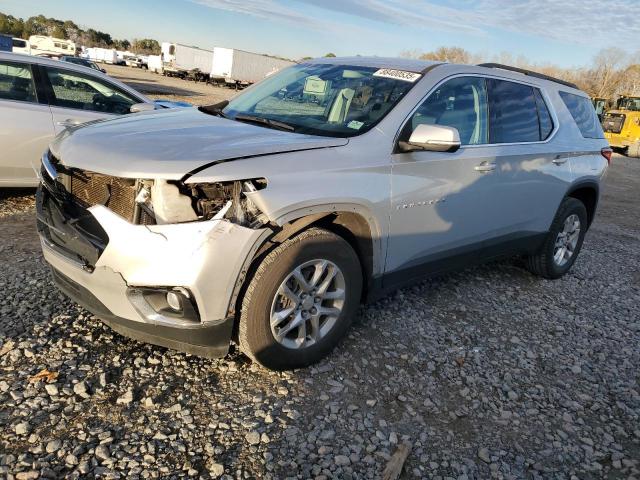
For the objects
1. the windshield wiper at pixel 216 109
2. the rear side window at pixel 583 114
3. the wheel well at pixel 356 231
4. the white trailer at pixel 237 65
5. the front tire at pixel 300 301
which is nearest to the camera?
the front tire at pixel 300 301

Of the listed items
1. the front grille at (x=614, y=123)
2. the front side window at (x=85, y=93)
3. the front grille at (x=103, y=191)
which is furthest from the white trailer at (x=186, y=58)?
the front grille at (x=103, y=191)

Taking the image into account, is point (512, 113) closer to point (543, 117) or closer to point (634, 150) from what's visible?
point (543, 117)

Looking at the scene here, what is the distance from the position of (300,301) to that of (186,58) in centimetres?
5195

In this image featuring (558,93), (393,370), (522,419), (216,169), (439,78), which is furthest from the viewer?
→ (558,93)

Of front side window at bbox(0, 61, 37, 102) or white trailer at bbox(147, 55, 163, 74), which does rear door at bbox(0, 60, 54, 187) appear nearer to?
front side window at bbox(0, 61, 37, 102)

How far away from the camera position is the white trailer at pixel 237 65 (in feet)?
148

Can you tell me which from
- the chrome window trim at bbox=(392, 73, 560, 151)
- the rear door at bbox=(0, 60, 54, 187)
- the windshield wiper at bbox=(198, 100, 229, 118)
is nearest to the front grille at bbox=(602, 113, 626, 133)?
the chrome window trim at bbox=(392, 73, 560, 151)

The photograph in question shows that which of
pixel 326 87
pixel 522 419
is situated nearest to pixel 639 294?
pixel 522 419

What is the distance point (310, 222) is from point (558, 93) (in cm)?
333

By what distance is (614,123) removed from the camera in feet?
78.2

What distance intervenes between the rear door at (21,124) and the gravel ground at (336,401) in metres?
1.39

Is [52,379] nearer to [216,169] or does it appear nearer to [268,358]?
[268,358]

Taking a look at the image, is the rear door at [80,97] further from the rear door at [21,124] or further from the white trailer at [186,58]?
the white trailer at [186,58]

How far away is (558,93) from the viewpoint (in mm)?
4934
